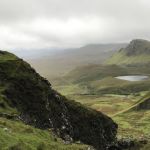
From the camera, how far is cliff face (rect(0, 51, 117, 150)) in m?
66.8

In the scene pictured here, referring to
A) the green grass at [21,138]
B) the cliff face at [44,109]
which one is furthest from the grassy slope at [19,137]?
the cliff face at [44,109]

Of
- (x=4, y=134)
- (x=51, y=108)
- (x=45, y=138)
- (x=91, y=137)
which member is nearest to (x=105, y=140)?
(x=91, y=137)

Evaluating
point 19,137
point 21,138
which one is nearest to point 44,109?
point 19,137

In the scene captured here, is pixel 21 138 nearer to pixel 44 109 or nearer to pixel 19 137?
pixel 19 137

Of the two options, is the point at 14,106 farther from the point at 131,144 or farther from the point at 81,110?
the point at 131,144

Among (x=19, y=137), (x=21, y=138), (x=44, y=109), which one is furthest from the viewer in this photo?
(x=44, y=109)

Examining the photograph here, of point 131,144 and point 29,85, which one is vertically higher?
point 29,85

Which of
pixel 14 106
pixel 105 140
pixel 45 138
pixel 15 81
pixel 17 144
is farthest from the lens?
pixel 105 140

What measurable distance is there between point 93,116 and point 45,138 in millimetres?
Answer: 33063

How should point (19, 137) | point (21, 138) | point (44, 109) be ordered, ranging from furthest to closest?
point (44, 109)
point (19, 137)
point (21, 138)

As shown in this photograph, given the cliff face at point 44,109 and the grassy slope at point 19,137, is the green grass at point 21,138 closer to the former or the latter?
the grassy slope at point 19,137

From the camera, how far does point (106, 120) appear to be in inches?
3457

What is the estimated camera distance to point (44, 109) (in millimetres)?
69750

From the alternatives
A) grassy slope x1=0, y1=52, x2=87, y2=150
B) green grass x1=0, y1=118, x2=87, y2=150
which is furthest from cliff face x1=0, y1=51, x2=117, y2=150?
green grass x1=0, y1=118, x2=87, y2=150
